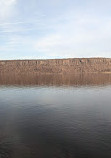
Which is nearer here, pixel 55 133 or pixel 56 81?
pixel 55 133

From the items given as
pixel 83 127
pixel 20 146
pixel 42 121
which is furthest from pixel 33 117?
pixel 20 146

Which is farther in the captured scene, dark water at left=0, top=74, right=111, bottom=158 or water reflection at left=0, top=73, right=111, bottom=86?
water reflection at left=0, top=73, right=111, bottom=86

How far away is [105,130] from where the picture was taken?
2584 centimetres

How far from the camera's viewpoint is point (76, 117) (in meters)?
32.0

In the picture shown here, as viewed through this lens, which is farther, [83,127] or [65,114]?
[65,114]

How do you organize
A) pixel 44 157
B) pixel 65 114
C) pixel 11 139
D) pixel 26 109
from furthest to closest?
pixel 26 109 → pixel 65 114 → pixel 11 139 → pixel 44 157

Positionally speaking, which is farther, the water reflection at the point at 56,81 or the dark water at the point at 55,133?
the water reflection at the point at 56,81

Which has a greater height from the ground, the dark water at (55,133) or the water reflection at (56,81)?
the water reflection at (56,81)

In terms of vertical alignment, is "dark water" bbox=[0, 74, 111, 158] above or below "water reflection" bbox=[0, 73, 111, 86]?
below

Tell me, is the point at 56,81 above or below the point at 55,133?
above

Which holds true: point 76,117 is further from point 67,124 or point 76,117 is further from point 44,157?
point 44,157

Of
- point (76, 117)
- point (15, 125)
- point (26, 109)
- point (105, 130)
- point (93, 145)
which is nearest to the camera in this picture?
point (93, 145)

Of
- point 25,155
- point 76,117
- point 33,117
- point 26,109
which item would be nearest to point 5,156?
point 25,155

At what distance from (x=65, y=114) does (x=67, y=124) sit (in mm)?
5670
